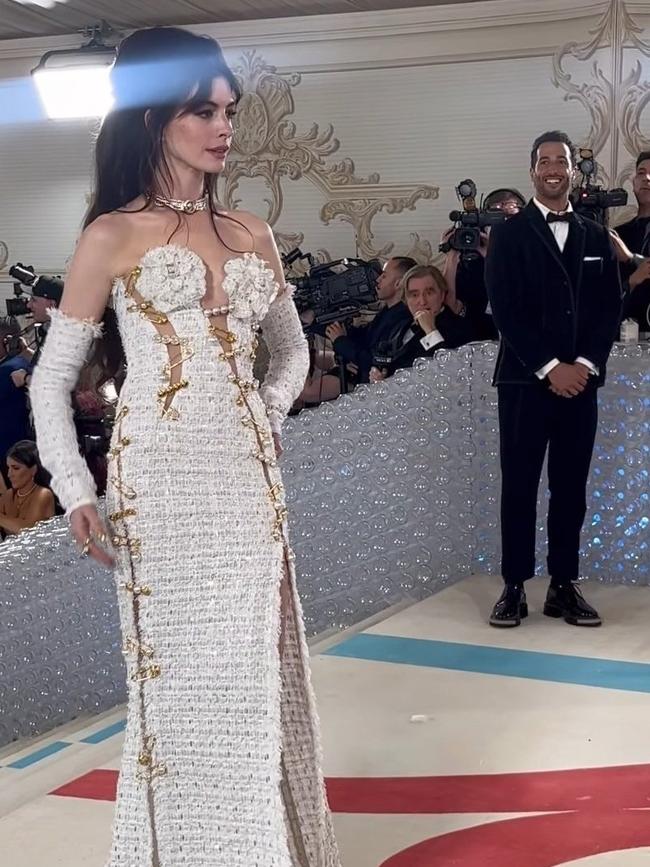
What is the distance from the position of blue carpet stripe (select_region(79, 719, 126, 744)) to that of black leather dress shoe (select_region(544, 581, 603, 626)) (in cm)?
149

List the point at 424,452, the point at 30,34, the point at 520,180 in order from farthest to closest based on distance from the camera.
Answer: the point at 30,34 → the point at 520,180 → the point at 424,452

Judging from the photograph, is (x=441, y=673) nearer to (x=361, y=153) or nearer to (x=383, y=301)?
(x=383, y=301)

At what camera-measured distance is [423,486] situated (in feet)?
15.0

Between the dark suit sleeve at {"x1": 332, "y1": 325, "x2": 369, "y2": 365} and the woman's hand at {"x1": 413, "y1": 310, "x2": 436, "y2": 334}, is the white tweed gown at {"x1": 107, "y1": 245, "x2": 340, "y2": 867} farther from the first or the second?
the dark suit sleeve at {"x1": 332, "y1": 325, "x2": 369, "y2": 365}

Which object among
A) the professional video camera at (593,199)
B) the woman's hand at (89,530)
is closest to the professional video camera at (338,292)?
the professional video camera at (593,199)

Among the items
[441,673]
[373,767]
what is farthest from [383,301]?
[373,767]

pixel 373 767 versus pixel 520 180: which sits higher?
pixel 520 180

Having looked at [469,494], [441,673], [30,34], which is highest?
[30,34]

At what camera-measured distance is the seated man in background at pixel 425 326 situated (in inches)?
187

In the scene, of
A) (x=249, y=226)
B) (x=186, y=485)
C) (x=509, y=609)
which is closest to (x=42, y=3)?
(x=509, y=609)

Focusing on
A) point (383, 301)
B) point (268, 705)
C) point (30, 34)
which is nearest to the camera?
point (268, 705)

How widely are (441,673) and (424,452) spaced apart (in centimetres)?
109

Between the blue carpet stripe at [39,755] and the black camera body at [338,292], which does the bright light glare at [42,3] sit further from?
the blue carpet stripe at [39,755]

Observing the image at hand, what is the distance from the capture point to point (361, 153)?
6996 millimetres
